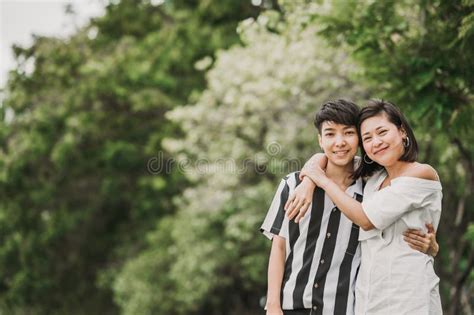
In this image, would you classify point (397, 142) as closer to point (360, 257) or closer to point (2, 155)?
point (360, 257)

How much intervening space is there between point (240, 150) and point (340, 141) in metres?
8.95

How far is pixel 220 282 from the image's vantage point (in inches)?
585

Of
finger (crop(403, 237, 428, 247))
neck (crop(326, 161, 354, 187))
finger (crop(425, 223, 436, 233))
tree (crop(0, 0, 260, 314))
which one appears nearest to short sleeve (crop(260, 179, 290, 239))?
neck (crop(326, 161, 354, 187))

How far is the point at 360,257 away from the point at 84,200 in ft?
54.9

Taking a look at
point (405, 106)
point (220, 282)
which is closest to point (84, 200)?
point (220, 282)

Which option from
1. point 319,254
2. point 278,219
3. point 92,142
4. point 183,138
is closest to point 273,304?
point 319,254

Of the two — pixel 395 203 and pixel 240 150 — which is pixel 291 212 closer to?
pixel 395 203

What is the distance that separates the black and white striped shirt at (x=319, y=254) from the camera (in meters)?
3.79

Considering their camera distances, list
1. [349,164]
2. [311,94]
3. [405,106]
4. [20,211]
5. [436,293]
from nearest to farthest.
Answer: [436,293] < [349,164] < [405,106] < [311,94] < [20,211]

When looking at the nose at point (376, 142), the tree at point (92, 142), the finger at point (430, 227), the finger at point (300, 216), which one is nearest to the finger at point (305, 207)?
the finger at point (300, 216)

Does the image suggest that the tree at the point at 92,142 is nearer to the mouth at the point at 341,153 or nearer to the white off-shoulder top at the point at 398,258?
the mouth at the point at 341,153

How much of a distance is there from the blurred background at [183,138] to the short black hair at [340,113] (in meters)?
2.20

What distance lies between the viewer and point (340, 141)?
3.84 meters

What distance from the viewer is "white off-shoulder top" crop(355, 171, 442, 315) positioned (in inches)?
141
